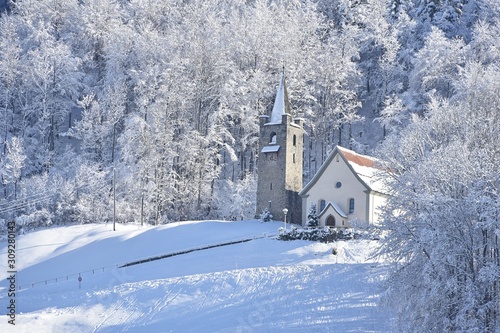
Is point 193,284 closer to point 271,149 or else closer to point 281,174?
point 281,174

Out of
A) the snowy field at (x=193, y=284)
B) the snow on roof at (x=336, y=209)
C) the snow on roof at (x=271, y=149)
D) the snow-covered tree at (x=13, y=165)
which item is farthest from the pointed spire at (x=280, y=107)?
the snow-covered tree at (x=13, y=165)

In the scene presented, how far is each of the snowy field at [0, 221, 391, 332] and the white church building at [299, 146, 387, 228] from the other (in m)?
3.70

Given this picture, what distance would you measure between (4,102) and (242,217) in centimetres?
2674

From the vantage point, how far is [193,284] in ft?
90.4

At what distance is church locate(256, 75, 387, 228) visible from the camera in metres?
→ 37.8

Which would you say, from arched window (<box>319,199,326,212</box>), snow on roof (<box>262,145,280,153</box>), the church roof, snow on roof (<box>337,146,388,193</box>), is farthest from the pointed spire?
arched window (<box>319,199,326,212</box>)

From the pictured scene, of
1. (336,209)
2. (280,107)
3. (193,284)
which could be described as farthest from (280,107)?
(193,284)

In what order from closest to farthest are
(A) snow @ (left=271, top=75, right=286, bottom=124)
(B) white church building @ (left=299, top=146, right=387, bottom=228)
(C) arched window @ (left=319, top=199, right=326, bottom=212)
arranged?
1. (B) white church building @ (left=299, top=146, right=387, bottom=228)
2. (C) arched window @ (left=319, top=199, right=326, bottom=212)
3. (A) snow @ (left=271, top=75, right=286, bottom=124)

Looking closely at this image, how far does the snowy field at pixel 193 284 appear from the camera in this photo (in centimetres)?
2283

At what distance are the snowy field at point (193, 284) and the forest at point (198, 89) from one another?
8.25 meters

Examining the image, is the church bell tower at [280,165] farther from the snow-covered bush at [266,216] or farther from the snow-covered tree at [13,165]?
the snow-covered tree at [13,165]

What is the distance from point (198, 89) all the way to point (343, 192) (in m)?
20.4

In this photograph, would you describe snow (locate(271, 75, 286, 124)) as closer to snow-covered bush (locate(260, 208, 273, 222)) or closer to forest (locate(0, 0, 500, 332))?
forest (locate(0, 0, 500, 332))

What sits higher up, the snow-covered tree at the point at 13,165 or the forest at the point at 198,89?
the forest at the point at 198,89
